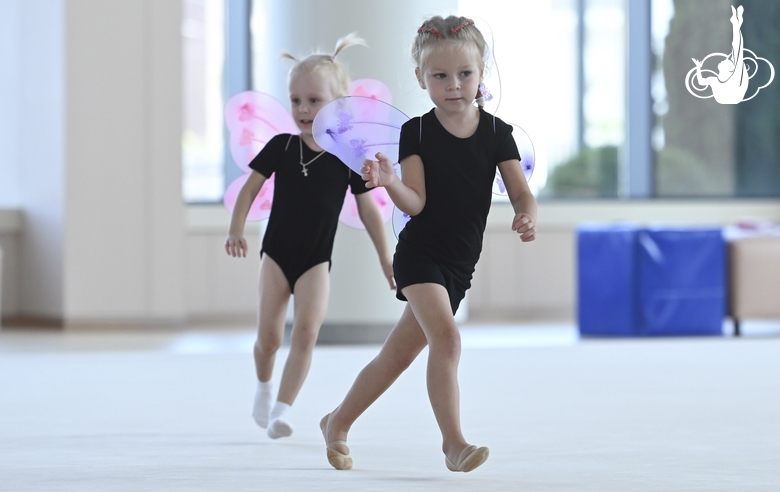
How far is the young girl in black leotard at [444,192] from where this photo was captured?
225cm

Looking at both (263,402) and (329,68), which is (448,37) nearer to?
(329,68)

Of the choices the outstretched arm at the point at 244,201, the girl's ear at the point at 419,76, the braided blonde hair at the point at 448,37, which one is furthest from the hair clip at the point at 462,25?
the outstretched arm at the point at 244,201

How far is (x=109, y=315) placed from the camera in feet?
23.0

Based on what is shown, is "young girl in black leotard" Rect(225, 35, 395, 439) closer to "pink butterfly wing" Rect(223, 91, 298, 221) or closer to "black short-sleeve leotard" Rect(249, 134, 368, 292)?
"black short-sleeve leotard" Rect(249, 134, 368, 292)

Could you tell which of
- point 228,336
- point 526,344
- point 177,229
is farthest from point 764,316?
point 177,229

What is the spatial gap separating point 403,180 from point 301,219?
2.13 feet

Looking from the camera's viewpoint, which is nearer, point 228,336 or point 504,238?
point 228,336

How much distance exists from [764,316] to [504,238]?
2.16m

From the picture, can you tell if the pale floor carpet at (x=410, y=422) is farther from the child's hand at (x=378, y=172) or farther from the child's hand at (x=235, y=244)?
the child's hand at (x=378, y=172)

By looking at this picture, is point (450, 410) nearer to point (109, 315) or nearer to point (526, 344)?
point (526, 344)

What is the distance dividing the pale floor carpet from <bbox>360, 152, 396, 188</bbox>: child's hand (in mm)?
685

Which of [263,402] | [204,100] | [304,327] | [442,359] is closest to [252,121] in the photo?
[304,327]

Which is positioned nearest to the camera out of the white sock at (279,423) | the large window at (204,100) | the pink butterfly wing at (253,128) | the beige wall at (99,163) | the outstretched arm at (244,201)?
the white sock at (279,423)

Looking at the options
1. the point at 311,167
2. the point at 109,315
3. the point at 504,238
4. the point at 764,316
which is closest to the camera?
the point at 311,167
